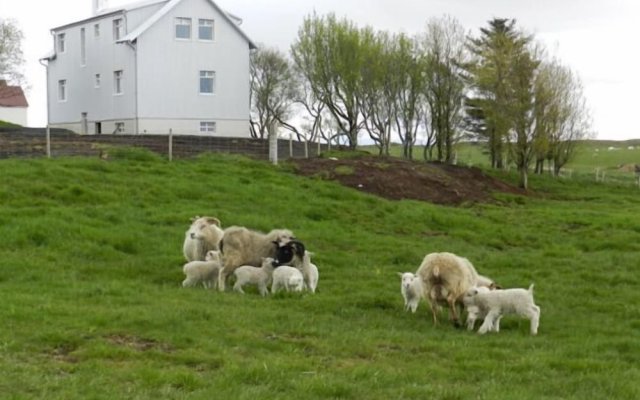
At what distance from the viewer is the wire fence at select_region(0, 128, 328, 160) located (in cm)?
3459

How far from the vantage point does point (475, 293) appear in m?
12.5

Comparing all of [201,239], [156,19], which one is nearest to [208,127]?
[156,19]

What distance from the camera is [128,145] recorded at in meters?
38.3

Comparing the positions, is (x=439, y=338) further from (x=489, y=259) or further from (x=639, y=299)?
(x=489, y=259)

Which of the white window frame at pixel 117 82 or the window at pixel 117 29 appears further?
the window at pixel 117 29

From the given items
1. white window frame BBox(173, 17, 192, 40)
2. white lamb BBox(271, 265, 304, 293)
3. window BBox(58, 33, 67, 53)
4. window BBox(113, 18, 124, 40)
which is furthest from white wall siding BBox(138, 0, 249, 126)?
white lamb BBox(271, 265, 304, 293)

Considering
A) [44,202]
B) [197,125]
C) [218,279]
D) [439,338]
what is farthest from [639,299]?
[197,125]

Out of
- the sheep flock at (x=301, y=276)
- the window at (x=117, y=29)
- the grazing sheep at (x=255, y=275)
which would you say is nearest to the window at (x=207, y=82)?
the window at (x=117, y=29)

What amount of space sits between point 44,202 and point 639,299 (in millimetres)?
15495

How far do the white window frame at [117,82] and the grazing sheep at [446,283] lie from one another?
4113 cm

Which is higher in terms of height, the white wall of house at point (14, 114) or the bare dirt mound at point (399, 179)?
the white wall of house at point (14, 114)

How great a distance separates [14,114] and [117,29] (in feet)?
134

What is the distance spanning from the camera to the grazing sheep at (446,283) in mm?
12672

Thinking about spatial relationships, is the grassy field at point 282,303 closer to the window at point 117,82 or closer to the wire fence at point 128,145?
the wire fence at point 128,145
